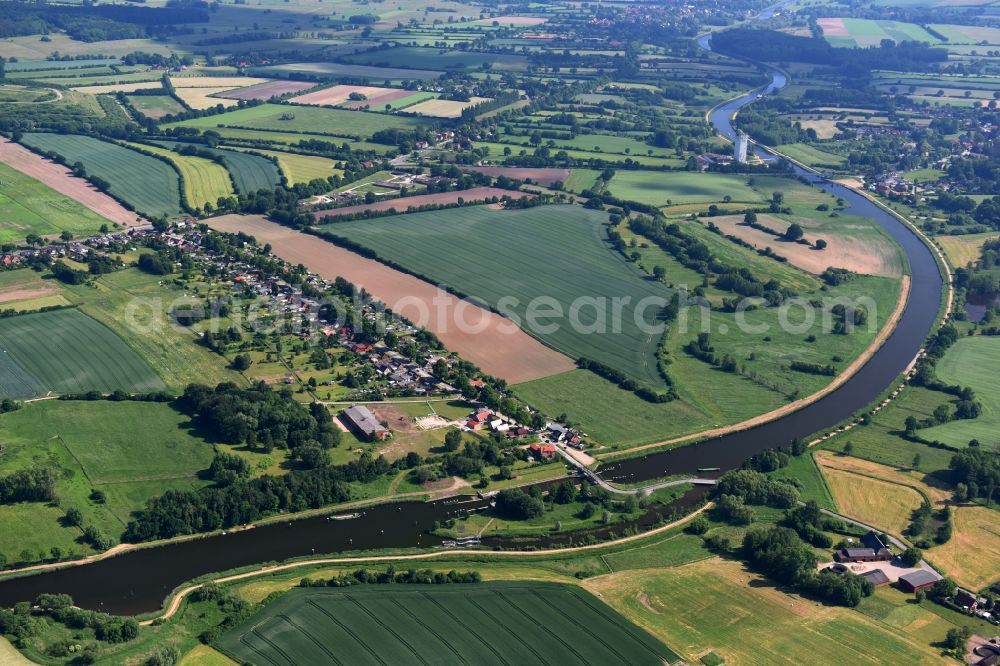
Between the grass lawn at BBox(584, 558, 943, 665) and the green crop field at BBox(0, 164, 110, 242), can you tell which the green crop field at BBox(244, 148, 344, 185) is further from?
the grass lawn at BBox(584, 558, 943, 665)

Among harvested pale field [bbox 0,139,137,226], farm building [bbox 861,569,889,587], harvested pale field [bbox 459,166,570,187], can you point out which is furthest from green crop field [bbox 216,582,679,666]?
harvested pale field [bbox 459,166,570,187]

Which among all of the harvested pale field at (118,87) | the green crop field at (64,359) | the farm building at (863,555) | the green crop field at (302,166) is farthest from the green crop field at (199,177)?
the farm building at (863,555)

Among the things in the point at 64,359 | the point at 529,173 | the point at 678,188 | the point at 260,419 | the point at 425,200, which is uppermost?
the point at 529,173

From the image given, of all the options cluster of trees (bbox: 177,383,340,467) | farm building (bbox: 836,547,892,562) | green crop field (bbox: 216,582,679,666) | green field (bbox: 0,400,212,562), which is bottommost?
green crop field (bbox: 216,582,679,666)

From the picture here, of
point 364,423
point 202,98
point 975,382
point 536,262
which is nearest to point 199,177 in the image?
point 202,98

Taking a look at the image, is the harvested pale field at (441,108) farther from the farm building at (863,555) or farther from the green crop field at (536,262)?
the farm building at (863,555)

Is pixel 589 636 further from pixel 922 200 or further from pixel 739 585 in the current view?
pixel 922 200

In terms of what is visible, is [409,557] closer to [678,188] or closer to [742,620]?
[742,620]
